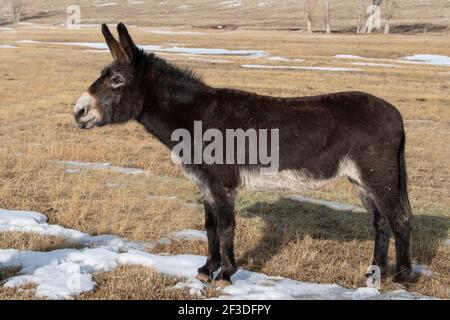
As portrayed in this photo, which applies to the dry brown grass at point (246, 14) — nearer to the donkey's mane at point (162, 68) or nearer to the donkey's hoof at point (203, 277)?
the donkey's mane at point (162, 68)

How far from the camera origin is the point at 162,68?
648 centimetres

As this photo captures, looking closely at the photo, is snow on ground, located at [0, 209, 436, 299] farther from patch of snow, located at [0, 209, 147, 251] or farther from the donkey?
the donkey

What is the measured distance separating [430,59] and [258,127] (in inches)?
1768

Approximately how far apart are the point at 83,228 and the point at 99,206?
100cm

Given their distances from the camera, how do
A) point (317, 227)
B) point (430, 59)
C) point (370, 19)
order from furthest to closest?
point (370, 19), point (430, 59), point (317, 227)

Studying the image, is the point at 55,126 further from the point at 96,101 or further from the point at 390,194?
the point at 390,194

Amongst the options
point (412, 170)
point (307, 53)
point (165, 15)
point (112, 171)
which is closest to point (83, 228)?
point (112, 171)

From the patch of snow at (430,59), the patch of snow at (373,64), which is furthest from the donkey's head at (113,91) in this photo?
the patch of snow at (430,59)

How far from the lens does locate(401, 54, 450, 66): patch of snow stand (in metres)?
43.8

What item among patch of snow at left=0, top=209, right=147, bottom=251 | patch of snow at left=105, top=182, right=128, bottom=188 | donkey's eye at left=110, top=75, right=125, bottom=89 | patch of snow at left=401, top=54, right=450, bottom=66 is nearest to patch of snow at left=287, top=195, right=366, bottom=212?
patch of snow at left=105, top=182, right=128, bottom=188

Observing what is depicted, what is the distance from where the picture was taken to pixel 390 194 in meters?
6.20

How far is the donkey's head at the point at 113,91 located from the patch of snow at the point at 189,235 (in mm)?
2414

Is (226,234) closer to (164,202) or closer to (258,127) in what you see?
(258,127)

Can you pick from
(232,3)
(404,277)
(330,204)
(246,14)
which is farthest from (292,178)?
(232,3)
